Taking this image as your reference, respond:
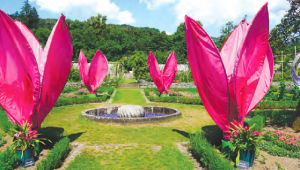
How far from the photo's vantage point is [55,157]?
5.58m

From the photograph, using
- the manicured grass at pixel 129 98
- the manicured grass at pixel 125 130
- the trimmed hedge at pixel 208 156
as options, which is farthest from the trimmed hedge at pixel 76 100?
the trimmed hedge at pixel 208 156

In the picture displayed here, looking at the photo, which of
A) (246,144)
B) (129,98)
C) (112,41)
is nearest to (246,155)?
(246,144)

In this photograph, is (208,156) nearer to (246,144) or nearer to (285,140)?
(246,144)

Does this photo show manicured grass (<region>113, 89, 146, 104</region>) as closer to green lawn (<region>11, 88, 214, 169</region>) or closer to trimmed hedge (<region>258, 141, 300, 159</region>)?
green lawn (<region>11, 88, 214, 169</region>)

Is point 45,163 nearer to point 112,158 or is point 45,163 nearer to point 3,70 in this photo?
point 112,158

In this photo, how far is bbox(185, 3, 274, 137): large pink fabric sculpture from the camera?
6082 mm

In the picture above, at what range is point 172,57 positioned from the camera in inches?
714

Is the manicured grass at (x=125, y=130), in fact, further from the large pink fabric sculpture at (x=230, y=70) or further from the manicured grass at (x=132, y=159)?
the large pink fabric sculpture at (x=230, y=70)

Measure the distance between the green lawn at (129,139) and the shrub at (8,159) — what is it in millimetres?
1292

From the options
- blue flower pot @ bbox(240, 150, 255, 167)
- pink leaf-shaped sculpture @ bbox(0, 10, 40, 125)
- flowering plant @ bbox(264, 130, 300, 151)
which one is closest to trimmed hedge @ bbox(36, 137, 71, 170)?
pink leaf-shaped sculpture @ bbox(0, 10, 40, 125)

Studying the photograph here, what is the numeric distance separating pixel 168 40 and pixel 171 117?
62.1 m

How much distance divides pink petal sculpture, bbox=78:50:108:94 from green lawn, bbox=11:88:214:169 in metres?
5.73

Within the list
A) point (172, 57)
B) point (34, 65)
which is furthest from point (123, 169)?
point (172, 57)

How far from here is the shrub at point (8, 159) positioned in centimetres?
524
